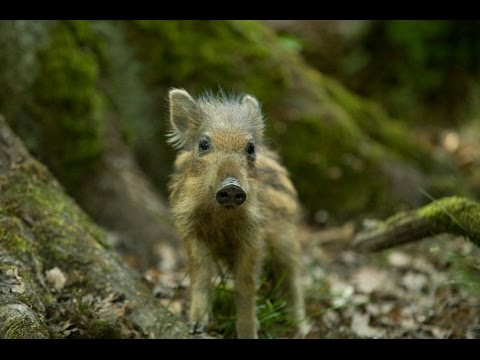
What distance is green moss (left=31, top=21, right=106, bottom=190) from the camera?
853 cm

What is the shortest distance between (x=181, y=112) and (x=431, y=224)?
7.81ft

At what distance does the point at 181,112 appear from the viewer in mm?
6344

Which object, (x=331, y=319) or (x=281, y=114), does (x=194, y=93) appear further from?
(x=331, y=319)

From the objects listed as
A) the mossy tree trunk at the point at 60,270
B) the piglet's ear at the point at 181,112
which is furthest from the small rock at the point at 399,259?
the mossy tree trunk at the point at 60,270

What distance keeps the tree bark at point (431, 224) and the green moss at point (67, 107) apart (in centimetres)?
398

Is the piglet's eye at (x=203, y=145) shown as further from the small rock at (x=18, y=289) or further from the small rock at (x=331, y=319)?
the small rock at (x=331, y=319)

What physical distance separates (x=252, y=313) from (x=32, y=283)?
1823 millimetres

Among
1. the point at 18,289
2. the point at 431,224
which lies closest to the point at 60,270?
the point at 18,289

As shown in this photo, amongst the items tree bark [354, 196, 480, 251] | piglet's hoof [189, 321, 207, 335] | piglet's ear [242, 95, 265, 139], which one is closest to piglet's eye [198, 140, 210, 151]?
piglet's ear [242, 95, 265, 139]

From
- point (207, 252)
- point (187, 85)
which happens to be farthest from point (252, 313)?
point (187, 85)

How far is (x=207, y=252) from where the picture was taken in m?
6.10

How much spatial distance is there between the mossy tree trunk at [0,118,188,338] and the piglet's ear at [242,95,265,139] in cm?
169

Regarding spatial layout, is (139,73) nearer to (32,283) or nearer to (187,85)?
(187,85)
